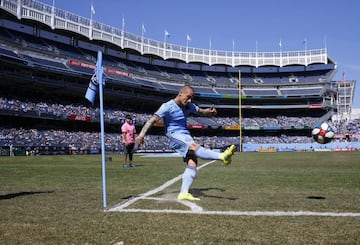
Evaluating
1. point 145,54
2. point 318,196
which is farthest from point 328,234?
point 145,54

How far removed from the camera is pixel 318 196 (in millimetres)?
6344

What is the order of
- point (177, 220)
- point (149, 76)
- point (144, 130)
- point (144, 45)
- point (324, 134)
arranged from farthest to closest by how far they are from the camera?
point (144, 45), point (149, 76), point (324, 134), point (144, 130), point (177, 220)

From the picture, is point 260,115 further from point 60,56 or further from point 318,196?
point 318,196

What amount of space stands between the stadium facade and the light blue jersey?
131ft

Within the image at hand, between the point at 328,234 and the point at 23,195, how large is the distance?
209 inches

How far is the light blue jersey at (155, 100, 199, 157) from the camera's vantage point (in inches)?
245

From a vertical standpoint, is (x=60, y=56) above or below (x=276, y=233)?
above

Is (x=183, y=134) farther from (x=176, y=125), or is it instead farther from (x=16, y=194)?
(x=16, y=194)

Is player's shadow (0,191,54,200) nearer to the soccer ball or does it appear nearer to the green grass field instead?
the green grass field

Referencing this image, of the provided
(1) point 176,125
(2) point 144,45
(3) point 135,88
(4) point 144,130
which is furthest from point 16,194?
(2) point 144,45

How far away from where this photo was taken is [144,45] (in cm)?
6744

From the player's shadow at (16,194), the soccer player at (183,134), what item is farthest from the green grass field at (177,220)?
the soccer player at (183,134)

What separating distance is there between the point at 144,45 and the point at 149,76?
20.2ft

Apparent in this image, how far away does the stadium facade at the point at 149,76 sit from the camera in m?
48.1
